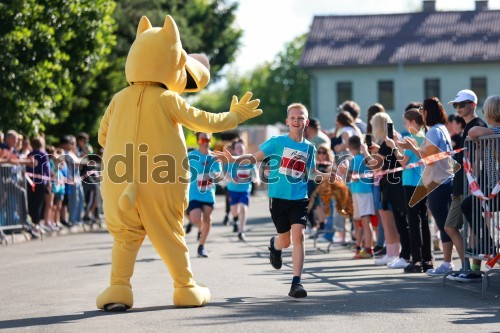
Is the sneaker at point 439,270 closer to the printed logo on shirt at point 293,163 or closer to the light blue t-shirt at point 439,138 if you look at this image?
the light blue t-shirt at point 439,138

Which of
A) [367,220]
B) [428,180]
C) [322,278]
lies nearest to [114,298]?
[322,278]

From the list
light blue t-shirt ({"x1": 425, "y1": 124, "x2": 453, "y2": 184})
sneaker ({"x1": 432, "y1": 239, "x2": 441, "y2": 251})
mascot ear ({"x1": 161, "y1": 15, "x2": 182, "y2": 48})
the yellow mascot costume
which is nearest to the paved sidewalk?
the yellow mascot costume

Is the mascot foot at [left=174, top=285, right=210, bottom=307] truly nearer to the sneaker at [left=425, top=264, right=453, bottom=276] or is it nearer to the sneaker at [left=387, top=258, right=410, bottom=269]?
the sneaker at [left=425, top=264, right=453, bottom=276]

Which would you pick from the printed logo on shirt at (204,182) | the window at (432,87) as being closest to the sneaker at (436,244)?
the printed logo on shirt at (204,182)

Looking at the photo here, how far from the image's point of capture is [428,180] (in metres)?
12.9

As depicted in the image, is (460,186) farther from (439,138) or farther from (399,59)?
(399,59)

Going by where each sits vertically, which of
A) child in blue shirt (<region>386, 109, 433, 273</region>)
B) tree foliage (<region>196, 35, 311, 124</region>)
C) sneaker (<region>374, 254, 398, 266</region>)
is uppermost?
tree foliage (<region>196, 35, 311, 124</region>)

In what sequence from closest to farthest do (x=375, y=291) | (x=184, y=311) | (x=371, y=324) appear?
(x=371, y=324), (x=184, y=311), (x=375, y=291)

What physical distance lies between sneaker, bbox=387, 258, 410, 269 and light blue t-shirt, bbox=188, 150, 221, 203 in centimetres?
332

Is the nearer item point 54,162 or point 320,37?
point 54,162

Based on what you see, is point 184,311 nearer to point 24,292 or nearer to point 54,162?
point 24,292

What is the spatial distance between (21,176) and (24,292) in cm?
1002

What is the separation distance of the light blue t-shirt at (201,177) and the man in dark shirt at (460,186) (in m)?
4.65

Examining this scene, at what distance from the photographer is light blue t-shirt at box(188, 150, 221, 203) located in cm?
1628
